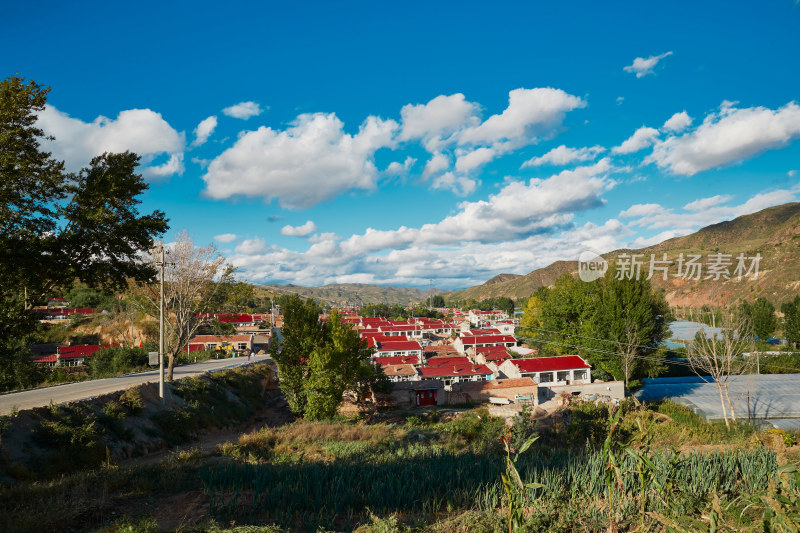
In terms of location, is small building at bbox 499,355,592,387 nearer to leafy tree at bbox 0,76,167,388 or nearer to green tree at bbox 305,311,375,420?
green tree at bbox 305,311,375,420

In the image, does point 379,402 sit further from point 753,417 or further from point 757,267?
point 757,267

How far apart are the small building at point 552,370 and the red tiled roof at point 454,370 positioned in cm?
297

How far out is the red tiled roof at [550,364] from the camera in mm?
39250

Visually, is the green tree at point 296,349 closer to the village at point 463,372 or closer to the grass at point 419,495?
the village at point 463,372

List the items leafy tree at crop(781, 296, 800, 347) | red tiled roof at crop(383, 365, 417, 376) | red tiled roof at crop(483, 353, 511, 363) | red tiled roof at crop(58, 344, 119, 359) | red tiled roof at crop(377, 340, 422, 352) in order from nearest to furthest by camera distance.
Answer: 1. red tiled roof at crop(58, 344, 119, 359)
2. red tiled roof at crop(383, 365, 417, 376)
3. red tiled roof at crop(483, 353, 511, 363)
4. leafy tree at crop(781, 296, 800, 347)
5. red tiled roof at crop(377, 340, 422, 352)

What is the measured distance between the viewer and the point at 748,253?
94500 millimetres

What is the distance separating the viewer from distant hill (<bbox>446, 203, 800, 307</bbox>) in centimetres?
7600

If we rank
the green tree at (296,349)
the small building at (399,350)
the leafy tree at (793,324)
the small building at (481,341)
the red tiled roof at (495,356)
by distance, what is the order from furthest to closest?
the small building at (481,341) → the small building at (399,350) → the leafy tree at (793,324) → the red tiled roof at (495,356) → the green tree at (296,349)

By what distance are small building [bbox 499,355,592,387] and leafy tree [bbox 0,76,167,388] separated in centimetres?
3647

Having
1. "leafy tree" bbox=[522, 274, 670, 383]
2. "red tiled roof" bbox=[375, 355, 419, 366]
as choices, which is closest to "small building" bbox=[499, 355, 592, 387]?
"leafy tree" bbox=[522, 274, 670, 383]

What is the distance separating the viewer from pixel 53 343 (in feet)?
160

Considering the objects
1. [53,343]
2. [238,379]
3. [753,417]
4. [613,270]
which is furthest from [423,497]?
[53,343]

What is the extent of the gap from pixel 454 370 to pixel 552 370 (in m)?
9.61

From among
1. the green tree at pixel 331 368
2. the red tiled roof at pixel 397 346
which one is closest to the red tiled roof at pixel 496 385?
the green tree at pixel 331 368
